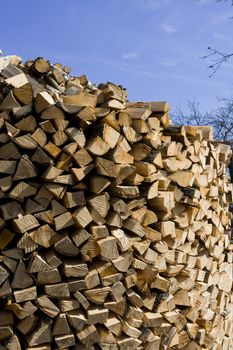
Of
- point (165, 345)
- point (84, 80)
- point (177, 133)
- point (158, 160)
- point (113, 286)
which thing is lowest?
point (165, 345)

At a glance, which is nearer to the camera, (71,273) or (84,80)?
(71,273)

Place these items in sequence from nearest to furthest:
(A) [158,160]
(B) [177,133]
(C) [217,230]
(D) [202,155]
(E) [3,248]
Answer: (E) [3,248]
(A) [158,160]
(B) [177,133]
(D) [202,155]
(C) [217,230]

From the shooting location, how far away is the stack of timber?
3.13 m

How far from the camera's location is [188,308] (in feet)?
13.3

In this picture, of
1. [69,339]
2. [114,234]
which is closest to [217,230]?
[114,234]

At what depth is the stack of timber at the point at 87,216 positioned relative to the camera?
3.13 metres

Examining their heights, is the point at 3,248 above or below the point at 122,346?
above

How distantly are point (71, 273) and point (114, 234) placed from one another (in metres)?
0.38

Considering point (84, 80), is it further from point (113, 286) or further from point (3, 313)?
point (3, 313)

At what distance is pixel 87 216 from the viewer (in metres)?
3.23

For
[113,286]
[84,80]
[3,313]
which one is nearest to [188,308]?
[113,286]

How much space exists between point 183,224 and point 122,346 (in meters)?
1.03

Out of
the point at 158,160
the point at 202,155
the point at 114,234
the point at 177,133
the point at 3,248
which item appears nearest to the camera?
the point at 3,248

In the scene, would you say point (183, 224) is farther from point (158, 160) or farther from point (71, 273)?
point (71, 273)
